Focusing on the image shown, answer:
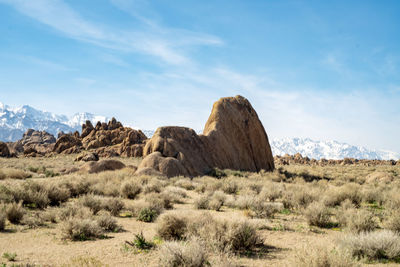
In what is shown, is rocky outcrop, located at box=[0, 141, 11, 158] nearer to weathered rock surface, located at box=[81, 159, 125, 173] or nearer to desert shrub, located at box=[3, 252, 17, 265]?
weathered rock surface, located at box=[81, 159, 125, 173]

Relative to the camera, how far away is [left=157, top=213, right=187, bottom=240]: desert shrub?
24.2 feet

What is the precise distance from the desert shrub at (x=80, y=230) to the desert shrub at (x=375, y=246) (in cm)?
612

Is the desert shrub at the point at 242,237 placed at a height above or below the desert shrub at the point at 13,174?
above

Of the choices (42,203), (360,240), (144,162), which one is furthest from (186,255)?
(144,162)

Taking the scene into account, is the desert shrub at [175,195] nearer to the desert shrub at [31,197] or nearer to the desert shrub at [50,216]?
the desert shrub at [50,216]

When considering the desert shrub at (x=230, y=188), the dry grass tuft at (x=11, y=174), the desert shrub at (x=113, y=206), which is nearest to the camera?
the desert shrub at (x=113, y=206)

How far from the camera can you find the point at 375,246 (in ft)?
19.7

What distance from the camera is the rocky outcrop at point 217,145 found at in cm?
2380

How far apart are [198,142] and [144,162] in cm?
669

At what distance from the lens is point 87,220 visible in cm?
788

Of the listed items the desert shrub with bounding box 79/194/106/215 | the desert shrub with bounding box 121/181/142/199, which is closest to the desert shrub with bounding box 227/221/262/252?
the desert shrub with bounding box 79/194/106/215

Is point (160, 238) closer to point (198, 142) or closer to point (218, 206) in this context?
point (218, 206)

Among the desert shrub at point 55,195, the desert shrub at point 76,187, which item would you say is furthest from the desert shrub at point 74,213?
the desert shrub at point 76,187

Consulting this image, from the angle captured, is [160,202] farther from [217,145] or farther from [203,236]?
[217,145]
